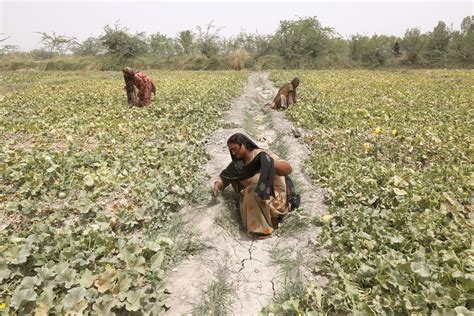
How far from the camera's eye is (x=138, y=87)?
9359mm

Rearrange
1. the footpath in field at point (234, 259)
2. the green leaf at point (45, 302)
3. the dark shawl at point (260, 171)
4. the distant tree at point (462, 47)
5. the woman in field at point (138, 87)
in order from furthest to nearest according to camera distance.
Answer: the distant tree at point (462, 47), the woman in field at point (138, 87), the dark shawl at point (260, 171), the footpath in field at point (234, 259), the green leaf at point (45, 302)

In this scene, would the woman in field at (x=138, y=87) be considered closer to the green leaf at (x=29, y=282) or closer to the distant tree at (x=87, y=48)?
the green leaf at (x=29, y=282)

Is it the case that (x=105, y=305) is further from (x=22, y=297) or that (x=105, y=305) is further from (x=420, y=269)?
(x=420, y=269)

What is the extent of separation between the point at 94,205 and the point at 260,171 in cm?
196

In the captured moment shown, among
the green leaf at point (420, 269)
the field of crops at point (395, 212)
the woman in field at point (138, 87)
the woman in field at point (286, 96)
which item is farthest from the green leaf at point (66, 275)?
the woman in field at point (286, 96)

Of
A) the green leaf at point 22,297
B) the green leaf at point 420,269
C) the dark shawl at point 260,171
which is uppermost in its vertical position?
the dark shawl at point 260,171

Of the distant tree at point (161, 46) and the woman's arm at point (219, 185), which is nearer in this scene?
the woman's arm at point (219, 185)

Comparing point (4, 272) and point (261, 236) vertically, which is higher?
point (4, 272)

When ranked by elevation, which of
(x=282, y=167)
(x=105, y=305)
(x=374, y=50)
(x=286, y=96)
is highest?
(x=374, y=50)

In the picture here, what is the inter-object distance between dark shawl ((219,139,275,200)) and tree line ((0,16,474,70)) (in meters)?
26.6

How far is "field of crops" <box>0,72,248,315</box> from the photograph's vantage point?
2504 mm

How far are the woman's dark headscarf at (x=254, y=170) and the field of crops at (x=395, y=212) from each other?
78 cm

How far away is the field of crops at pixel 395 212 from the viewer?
2.42m

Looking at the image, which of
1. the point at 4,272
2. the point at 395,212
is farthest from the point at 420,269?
the point at 4,272
